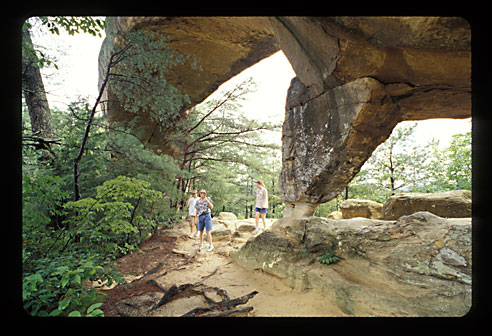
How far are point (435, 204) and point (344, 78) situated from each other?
353 cm

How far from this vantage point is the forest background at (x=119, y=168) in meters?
2.08

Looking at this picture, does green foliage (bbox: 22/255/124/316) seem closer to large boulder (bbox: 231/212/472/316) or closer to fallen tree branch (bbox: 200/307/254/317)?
fallen tree branch (bbox: 200/307/254/317)

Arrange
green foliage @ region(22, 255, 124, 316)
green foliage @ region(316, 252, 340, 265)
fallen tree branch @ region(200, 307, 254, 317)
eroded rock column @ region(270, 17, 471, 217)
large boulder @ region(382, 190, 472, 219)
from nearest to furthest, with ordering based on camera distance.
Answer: green foliage @ region(22, 255, 124, 316)
fallen tree branch @ region(200, 307, 254, 317)
eroded rock column @ region(270, 17, 471, 217)
green foliage @ region(316, 252, 340, 265)
large boulder @ region(382, 190, 472, 219)

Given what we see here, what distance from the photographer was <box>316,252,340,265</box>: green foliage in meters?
3.41

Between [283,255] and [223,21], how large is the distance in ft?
17.9

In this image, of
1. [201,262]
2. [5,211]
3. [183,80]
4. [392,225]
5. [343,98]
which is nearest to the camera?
[5,211]

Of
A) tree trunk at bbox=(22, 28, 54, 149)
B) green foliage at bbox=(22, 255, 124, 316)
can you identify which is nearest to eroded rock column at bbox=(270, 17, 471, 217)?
green foliage at bbox=(22, 255, 124, 316)

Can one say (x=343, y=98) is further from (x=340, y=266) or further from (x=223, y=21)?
(x=223, y=21)

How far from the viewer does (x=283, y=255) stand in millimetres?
3926

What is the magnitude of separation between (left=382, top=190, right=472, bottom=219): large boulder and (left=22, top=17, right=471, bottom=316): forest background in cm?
400

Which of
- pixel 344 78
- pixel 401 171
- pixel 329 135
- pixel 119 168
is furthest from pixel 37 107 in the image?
pixel 401 171

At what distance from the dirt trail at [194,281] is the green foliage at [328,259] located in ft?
1.79

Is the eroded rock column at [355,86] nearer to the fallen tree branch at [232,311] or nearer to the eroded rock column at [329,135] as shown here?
the eroded rock column at [329,135]
